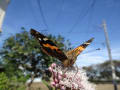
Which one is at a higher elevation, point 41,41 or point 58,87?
point 41,41

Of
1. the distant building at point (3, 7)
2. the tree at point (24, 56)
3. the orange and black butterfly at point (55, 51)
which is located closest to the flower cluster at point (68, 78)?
the orange and black butterfly at point (55, 51)

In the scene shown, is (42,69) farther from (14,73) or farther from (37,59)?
(14,73)

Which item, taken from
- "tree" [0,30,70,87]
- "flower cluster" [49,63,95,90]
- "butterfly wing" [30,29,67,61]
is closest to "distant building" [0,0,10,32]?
"tree" [0,30,70,87]

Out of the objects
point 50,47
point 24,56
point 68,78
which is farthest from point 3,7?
point 68,78

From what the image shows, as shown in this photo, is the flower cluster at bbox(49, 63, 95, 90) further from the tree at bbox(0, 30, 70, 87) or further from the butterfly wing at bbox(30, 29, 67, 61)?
the tree at bbox(0, 30, 70, 87)

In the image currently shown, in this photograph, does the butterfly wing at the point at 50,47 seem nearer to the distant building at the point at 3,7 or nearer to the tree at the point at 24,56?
the tree at the point at 24,56

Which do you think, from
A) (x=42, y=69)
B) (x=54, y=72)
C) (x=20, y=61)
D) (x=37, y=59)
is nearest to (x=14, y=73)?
(x=20, y=61)

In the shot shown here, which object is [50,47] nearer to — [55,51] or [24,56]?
[55,51]
